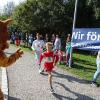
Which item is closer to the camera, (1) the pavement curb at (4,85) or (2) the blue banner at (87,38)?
(1) the pavement curb at (4,85)

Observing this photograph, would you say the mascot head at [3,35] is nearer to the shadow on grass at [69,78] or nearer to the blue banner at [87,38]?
the shadow on grass at [69,78]

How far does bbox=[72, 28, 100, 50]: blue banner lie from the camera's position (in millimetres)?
16469

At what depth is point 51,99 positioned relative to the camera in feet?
34.1

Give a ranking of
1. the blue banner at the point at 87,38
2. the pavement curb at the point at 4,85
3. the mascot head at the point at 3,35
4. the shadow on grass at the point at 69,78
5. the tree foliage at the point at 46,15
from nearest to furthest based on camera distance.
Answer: the mascot head at the point at 3,35
the pavement curb at the point at 4,85
the shadow on grass at the point at 69,78
the blue banner at the point at 87,38
the tree foliage at the point at 46,15

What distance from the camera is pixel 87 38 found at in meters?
17.1

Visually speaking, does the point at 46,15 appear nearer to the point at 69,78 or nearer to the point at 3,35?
the point at 69,78

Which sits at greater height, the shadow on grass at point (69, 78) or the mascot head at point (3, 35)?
the mascot head at point (3, 35)

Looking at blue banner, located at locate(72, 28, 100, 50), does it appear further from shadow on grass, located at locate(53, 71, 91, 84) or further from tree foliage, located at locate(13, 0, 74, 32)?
tree foliage, located at locate(13, 0, 74, 32)

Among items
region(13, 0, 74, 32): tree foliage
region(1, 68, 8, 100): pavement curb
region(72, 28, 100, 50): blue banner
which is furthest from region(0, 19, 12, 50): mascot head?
region(13, 0, 74, 32): tree foliage

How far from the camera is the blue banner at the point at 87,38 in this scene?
16.5 metres

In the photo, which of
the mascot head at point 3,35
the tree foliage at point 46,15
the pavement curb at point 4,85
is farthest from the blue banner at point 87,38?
the tree foliage at point 46,15

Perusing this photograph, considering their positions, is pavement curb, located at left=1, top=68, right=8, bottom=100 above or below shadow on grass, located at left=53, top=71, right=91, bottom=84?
above

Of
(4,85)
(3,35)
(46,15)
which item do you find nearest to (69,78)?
(4,85)

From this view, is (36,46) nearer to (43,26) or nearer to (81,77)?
(81,77)
